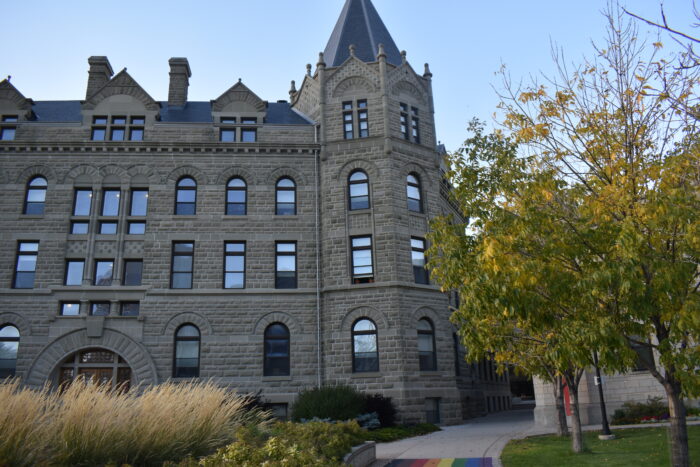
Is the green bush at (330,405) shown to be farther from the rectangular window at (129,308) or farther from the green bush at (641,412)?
the green bush at (641,412)

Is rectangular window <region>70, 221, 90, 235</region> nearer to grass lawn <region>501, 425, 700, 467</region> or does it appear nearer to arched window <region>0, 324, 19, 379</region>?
arched window <region>0, 324, 19, 379</region>

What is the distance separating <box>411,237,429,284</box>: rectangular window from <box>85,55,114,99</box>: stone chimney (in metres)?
18.1

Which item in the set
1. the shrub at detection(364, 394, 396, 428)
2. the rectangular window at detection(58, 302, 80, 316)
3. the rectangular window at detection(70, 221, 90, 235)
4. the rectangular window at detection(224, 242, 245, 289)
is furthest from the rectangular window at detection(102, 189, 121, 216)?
the shrub at detection(364, 394, 396, 428)

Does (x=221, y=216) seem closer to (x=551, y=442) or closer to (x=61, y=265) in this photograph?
(x=61, y=265)

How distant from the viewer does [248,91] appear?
28578 mm

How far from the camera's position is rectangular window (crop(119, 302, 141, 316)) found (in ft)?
81.6

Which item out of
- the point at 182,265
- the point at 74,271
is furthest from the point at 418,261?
the point at 74,271

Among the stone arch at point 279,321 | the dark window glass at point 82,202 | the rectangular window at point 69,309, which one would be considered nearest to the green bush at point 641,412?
the stone arch at point 279,321

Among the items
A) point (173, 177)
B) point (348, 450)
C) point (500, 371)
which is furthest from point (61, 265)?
point (500, 371)

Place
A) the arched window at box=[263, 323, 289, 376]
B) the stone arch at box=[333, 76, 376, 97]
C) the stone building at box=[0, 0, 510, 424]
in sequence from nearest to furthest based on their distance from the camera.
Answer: the stone building at box=[0, 0, 510, 424] < the arched window at box=[263, 323, 289, 376] < the stone arch at box=[333, 76, 376, 97]

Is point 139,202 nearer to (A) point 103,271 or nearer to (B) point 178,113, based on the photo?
(A) point 103,271

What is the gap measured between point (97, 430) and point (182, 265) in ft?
62.6

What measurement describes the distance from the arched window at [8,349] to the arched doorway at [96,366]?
78.8 inches

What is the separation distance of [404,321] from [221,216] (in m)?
9.62
